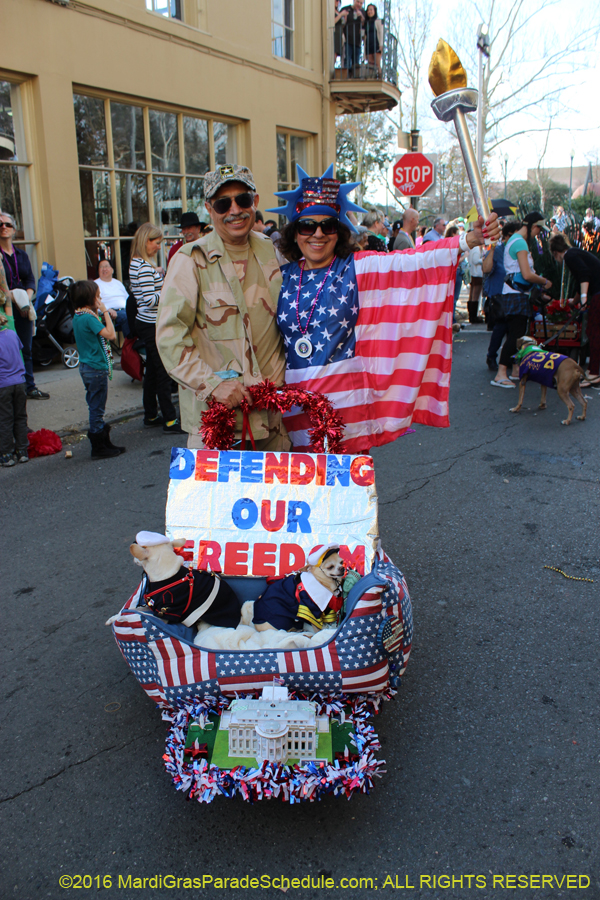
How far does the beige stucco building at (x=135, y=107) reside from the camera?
9.14 meters

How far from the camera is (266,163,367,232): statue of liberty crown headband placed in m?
3.17

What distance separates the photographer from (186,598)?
8.90 ft

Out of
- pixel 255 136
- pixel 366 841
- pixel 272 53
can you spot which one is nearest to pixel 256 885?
pixel 366 841

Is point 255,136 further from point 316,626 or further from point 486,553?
point 316,626

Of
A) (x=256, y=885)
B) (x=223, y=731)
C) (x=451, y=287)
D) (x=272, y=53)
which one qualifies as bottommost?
(x=256, y=885)

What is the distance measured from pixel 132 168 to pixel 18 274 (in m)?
4.23

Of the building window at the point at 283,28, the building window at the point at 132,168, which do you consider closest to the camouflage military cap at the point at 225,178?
the building window at the point at 132,168

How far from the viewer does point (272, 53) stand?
13.5 metres

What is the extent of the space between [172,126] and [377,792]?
1148 cm

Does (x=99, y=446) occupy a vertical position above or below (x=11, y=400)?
below

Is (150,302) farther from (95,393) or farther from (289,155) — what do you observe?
(289,155)

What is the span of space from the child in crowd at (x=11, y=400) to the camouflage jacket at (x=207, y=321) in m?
3.40

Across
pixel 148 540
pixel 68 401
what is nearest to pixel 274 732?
pixel 148 540

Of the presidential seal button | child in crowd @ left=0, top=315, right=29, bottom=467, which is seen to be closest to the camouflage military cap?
the presidential seal button
